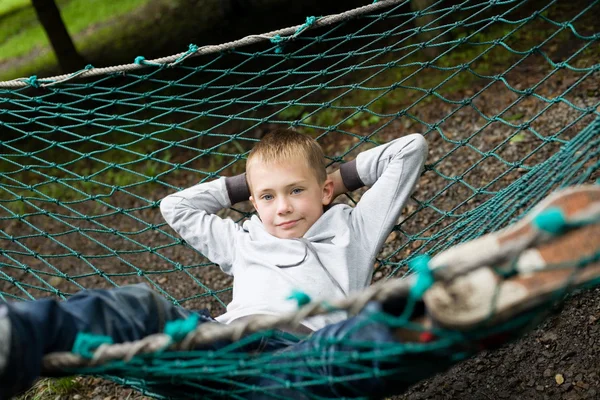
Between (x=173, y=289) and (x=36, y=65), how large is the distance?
359cm

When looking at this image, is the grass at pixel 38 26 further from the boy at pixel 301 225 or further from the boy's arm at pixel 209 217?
the boy at pixel 301 225

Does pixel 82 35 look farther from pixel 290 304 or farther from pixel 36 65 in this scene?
pixel 290 304

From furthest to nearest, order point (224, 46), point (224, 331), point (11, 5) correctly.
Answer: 1. point (11, 5)
2. point (224, 46)
3. point (224, 331)

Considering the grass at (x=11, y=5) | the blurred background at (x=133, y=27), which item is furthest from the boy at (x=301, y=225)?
the grass at (x=11, y=5)

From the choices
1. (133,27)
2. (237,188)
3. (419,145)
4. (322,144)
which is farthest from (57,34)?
(419,145)

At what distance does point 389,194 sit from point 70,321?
824 mm

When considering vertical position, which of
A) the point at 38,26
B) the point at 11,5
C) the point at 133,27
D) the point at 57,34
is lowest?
the point at 57,34

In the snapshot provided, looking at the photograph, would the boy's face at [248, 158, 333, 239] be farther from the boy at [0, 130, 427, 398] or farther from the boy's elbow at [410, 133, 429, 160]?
the boy's elbow at [410, 133, 429, 160]

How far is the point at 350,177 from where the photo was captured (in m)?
1.73

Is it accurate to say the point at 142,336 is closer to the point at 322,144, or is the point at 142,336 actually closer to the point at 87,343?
the point at 87,343

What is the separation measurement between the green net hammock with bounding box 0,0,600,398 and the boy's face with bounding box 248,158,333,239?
24 centimetres

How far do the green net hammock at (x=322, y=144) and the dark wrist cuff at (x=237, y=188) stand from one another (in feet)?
0.23

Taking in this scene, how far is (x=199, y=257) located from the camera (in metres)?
2.63

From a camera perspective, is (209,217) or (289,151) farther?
(209,217)
